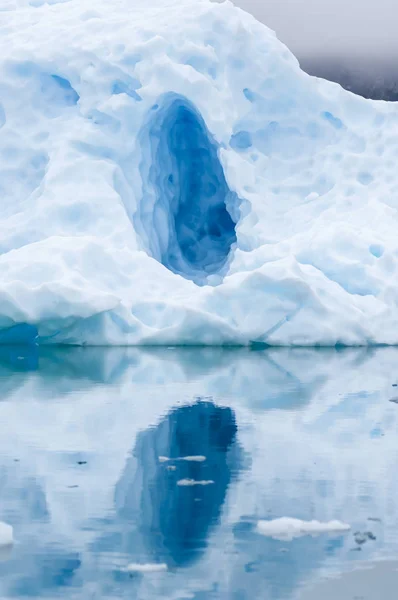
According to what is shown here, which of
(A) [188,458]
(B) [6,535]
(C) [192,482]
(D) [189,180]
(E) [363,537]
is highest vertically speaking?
(E) [363,537]

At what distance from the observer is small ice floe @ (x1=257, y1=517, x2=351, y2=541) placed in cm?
335

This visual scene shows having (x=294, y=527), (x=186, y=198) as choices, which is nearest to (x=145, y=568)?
(x=294, y=527)

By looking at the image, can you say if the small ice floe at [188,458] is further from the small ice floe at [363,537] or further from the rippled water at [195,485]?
the small ice floe at [363,537]

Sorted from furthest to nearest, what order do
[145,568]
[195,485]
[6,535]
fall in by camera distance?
[195,485]
[6,535]
[145,568]

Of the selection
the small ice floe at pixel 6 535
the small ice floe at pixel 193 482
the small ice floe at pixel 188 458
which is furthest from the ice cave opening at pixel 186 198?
the small ice floe at pixel 6 535

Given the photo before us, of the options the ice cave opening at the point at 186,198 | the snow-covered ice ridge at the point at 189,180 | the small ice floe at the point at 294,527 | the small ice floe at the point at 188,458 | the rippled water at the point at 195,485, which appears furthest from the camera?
the ice cave opening at the point at 186,198

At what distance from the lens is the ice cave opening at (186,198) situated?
42.8 feet

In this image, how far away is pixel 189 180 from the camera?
14.5 m

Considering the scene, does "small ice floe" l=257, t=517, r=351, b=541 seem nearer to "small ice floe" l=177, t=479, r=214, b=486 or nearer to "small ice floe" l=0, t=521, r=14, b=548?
"small ice floe" l=177, t=479, r=214, b=486

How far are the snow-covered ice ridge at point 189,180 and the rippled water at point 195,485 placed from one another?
2561 millimetres

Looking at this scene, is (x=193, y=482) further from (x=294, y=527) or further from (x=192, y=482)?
(x=294, y=527)

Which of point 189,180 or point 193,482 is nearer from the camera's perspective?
point 193,482

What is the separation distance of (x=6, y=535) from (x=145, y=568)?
502 millimetres

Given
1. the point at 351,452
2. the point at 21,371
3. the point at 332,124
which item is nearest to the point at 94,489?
the point at 351,452
